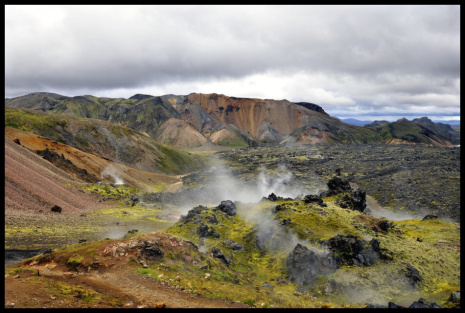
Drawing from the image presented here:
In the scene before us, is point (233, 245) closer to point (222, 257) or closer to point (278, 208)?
point (222, 257)

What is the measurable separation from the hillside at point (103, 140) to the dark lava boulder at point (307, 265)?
110 meters

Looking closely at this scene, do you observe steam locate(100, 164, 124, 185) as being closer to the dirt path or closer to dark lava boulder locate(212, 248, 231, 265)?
dark lava boulder locate(212, 248, 231, 265)

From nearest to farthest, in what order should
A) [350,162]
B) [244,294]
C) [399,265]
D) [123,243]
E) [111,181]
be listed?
[244,294] < [123,243] < [399,265] < [111,181] < [350,162]

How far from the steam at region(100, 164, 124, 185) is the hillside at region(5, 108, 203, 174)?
24400mm

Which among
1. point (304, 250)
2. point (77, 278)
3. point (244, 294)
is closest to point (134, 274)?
point (77, 278)

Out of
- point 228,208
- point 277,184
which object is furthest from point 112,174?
point 228,208

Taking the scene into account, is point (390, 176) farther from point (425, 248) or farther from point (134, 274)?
point (134, 274)

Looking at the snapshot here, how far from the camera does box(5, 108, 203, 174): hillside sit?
401ft

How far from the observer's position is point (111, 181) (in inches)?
3725

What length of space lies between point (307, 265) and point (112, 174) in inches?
3327

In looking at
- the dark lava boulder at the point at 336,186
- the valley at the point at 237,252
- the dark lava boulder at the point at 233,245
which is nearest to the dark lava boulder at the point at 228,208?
the valley at the point at 237,252

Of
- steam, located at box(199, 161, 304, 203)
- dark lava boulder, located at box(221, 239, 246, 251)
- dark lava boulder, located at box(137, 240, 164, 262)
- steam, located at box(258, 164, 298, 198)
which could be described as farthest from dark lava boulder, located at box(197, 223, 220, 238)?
steam, located at box(258, 164, 298, 198)

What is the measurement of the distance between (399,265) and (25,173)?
229 ft

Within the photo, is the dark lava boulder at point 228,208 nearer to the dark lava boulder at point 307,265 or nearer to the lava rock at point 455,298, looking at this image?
the dark lava boulder at point 307,265
